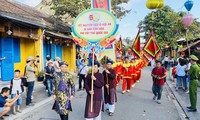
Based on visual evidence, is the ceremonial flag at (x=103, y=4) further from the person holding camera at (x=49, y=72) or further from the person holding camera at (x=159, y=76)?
the person holding camera at (x=159, y=76)

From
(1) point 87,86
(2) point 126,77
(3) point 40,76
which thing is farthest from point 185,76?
(3) point 40,76

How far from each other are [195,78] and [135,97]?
323cm

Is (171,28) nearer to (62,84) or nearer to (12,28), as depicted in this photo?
(12,28)

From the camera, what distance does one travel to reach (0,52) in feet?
42.0

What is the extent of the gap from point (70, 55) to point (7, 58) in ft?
31.3

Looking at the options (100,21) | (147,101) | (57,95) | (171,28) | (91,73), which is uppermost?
(171,28)

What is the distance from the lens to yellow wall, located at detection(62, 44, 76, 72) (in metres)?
21.9

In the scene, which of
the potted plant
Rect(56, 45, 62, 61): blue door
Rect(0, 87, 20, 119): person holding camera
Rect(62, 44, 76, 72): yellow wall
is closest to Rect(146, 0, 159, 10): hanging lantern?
Rect(0, 87, 20, 119): person holding camera

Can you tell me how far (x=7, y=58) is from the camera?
13.0 meters

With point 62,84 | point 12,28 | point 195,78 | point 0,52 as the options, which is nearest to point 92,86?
point 62,84

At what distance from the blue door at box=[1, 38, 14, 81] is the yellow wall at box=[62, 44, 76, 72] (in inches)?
344

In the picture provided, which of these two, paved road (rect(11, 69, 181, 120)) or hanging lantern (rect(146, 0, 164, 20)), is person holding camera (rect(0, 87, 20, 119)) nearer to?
paved road (rect(11, 69, 181, 120))

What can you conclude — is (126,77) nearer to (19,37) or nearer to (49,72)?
(49,72)

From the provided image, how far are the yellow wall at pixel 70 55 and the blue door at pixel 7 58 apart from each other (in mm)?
8748
